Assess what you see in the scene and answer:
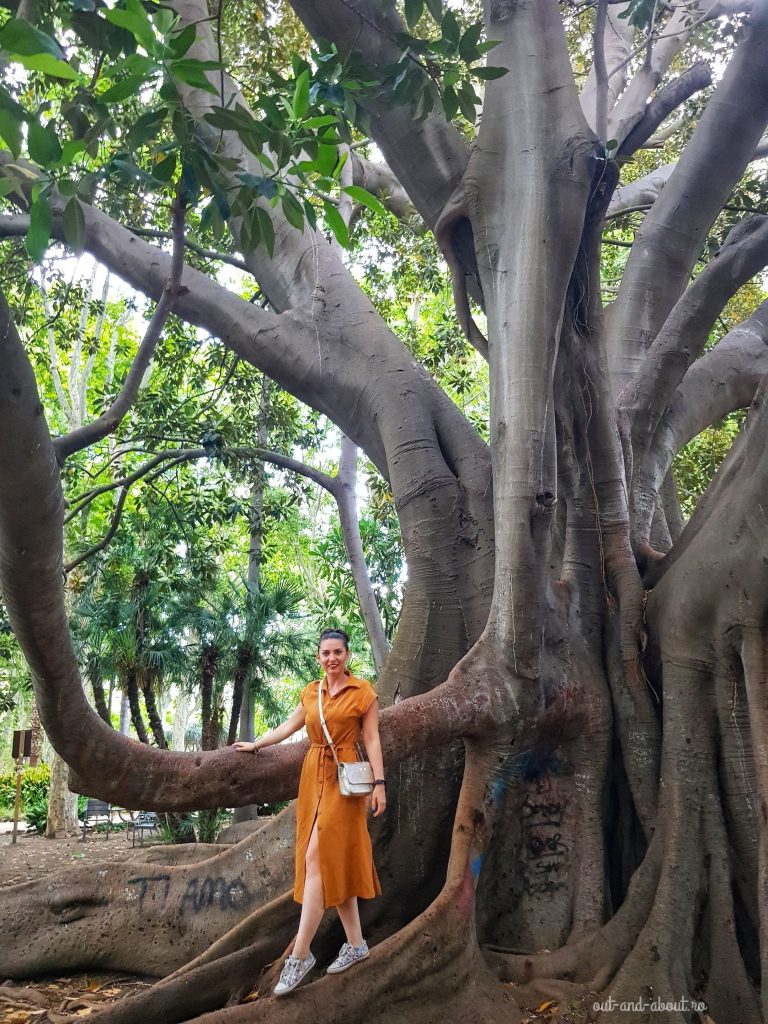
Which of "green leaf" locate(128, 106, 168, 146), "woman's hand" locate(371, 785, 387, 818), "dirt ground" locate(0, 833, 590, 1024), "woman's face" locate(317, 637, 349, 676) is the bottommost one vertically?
"dirt ground" locate(0, 833, 590, 1024)

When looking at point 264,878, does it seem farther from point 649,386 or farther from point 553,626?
point 649,386

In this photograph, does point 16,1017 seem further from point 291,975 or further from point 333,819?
point 333,819

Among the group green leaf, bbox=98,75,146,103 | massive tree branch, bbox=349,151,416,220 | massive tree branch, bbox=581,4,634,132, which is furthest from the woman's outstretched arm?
massive tree branch, bbox=581,4,634,132

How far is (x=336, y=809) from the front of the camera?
10.4ft

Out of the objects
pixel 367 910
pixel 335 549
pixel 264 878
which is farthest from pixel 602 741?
pixel 335 549

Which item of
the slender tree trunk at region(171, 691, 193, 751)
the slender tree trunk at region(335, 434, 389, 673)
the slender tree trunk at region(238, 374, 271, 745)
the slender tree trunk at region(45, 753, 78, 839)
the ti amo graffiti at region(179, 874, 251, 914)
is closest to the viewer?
the ti amo graffiti at region(179, 874, 251, 914)

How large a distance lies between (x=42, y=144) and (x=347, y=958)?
9.71ft

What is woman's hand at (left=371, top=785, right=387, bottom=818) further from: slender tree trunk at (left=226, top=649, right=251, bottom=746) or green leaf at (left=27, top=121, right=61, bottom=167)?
slender tree trunk at (left=226, top=649, right=251, bottom=746)

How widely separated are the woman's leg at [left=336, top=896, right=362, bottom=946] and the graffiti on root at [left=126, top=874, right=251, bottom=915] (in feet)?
3.88

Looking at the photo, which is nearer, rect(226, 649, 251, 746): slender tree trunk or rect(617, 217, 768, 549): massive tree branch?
rect(617, 217, 768, 549): massive tree branch

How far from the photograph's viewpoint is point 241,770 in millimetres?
3189

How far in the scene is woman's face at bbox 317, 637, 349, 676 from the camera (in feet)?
10.9

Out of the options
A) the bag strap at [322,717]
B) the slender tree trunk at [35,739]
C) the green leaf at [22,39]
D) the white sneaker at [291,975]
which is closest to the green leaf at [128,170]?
the green leaf at [22,39]

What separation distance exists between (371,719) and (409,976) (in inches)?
40.0
